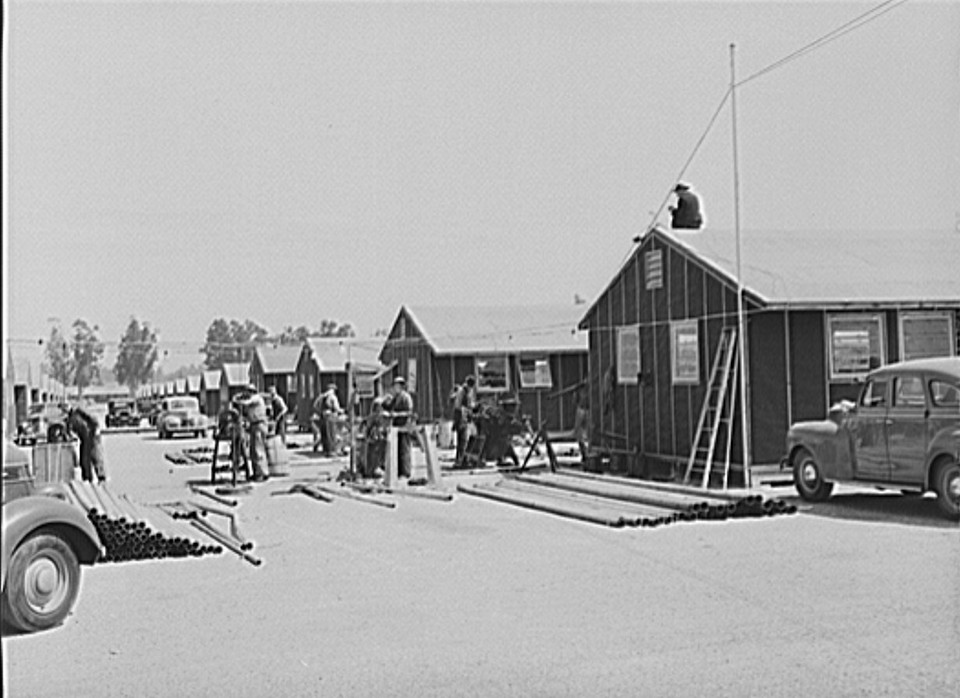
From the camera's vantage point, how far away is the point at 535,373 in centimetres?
2844

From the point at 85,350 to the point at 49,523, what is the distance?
3.57 feet

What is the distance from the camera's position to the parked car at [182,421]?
28.7 meters

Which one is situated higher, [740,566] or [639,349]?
[639,349]

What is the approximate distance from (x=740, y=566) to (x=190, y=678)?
15.9 ft

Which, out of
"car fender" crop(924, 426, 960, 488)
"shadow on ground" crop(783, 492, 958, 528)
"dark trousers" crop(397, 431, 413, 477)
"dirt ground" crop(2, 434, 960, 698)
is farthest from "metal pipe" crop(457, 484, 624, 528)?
"car fender" crop(924, 426, 960, 488)

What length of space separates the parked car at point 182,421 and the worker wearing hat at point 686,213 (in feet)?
45.4

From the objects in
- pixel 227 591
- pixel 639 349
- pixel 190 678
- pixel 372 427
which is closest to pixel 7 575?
pixel 190 678

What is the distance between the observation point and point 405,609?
8289 mm

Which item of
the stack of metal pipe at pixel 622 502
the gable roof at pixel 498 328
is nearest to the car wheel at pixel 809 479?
the stack of metal pipe at pixel 622 502

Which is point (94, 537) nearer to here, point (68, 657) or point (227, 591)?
point (68, 657)

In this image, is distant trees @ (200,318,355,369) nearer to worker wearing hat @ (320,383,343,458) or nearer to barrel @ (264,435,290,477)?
barrel @ (264,435,290,477)

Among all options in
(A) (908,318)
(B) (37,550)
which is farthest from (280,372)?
(B) (37,550)

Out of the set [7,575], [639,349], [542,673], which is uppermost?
[639,349]

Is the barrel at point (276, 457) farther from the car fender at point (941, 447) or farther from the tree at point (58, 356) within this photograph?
the tree at point (58, 356)
